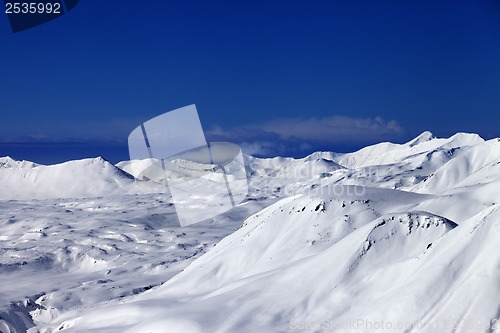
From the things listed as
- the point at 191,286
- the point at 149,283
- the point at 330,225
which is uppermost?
the point at 330,225

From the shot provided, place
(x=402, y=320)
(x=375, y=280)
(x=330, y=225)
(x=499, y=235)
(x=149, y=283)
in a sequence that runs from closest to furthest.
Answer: (x=402, y=320) < (x=499, y=235) < (x=375, y=280) < (x=330, y=225) < (x=149, y=283)

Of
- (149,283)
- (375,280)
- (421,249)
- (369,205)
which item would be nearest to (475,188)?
(369,205)

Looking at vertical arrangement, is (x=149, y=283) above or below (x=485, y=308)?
below

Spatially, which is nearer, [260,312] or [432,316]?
[432,316]

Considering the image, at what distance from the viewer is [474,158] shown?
589 ft

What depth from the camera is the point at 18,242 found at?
187500mm

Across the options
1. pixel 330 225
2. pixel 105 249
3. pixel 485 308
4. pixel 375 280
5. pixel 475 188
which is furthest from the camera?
pixel 105 249

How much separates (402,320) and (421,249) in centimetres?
1497

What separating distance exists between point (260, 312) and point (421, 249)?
1789 centimetres

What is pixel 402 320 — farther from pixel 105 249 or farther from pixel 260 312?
pixel 105 249

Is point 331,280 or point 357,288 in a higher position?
point 331,280

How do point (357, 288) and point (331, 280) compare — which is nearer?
point (357, 288)

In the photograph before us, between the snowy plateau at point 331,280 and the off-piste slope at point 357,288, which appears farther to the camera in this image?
the snowy plateau at point 331,280

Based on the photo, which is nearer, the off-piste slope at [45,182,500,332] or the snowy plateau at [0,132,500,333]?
the off-piste slope at [45,182,500,332]
